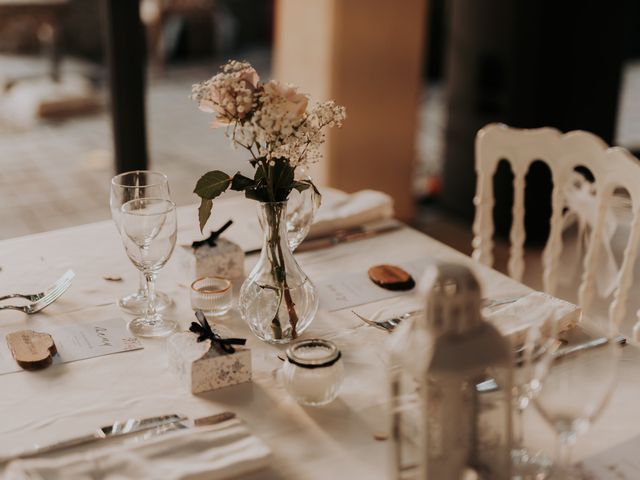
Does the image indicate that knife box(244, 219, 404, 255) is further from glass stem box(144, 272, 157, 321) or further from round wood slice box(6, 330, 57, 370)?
round wood slice box(6, 330, 57, 370)

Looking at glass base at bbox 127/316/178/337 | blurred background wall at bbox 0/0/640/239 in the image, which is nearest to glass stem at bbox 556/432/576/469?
glass base at bbox 127/316/178/337

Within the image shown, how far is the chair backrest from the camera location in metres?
1.72

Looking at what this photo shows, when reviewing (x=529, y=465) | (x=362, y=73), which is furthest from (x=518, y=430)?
(x=362, y=73)

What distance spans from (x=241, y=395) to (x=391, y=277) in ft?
1.55

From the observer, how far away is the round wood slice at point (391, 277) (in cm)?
159

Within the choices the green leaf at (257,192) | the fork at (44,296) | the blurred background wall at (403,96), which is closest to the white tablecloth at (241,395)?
the fork at (44,296)

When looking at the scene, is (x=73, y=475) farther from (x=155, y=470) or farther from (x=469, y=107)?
(x=469, y=107)

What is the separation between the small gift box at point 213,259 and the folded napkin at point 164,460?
20.8 inches

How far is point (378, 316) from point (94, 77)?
554 centimetres

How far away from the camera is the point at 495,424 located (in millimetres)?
954

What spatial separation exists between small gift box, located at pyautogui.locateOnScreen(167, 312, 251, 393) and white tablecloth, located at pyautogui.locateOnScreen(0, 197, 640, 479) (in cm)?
2

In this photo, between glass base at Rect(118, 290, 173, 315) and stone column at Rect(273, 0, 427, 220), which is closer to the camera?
glass base at Rect(118, 290, 173, 315)

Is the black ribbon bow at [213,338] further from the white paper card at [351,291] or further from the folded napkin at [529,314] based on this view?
the folded napkin at [529,314]

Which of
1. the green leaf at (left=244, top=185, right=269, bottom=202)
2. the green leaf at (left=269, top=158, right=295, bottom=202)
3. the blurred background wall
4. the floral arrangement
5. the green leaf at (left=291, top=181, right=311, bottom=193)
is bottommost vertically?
the blurred background wall
